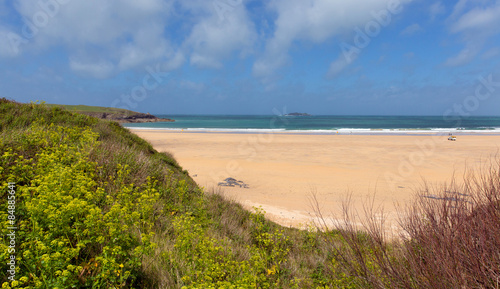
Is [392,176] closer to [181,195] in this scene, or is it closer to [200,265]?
[181,195]

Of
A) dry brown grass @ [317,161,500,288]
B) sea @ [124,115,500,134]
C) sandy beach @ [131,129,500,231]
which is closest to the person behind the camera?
dry brown grass @ [317,161,500,288]

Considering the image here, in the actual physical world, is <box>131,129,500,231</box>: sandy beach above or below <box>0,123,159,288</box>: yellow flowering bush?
below

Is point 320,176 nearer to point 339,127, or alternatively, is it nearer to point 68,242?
point 68,242

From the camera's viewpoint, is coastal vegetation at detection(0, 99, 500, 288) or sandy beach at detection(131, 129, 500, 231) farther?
sandy beach at detection(131, 129, 500, 231)

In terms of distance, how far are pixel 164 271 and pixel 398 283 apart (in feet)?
8.65

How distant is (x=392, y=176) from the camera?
13875 millimetres

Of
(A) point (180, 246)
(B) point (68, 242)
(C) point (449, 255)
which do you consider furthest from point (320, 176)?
(B) point (68, 242)

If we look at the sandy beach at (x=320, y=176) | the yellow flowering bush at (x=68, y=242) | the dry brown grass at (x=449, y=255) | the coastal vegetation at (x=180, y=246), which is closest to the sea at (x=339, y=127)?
the sandy beach at (x=320, y=176)

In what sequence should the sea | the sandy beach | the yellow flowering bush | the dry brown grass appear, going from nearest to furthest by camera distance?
the dry brown grass < the yellow flowering bush < the sandy beach < the sea

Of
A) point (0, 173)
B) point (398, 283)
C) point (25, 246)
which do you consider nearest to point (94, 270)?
point (25, 246)

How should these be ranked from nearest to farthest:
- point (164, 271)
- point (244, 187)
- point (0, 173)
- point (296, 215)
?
point (164, 271), point (0, 173), point (296, 215), point (244, 187)

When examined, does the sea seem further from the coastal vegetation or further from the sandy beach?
the coastal vegetation

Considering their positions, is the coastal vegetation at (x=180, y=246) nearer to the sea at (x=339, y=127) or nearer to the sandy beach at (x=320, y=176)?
the sandy beach at (x=320, y=176)

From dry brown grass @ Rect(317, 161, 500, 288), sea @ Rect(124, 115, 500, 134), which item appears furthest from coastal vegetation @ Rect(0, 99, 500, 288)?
sea @ Rect(124, 115, 500, 134)
